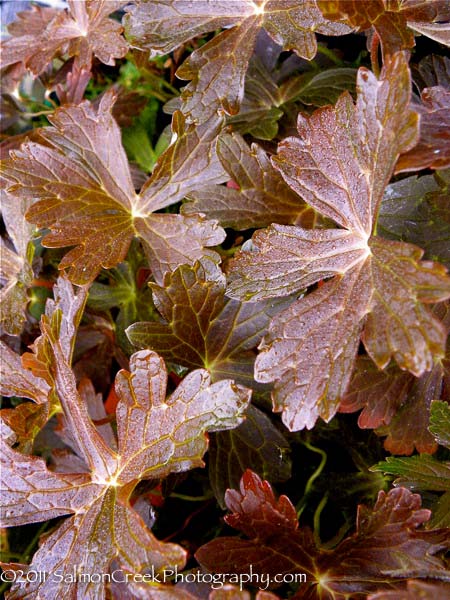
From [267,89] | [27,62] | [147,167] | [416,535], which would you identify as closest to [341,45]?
[267,89]

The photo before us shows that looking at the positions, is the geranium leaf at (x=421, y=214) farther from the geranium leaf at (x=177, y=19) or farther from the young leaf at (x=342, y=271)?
the geranium leaf at (x=177, y=19)

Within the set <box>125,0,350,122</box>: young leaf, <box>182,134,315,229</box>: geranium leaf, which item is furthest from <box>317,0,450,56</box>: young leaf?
<box>182,134,315,229</box>: geranium leaf

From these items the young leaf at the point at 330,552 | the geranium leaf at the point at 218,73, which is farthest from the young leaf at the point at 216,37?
the young leaf at the point at 330,552

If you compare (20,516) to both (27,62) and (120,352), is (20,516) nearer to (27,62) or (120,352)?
(120,352)

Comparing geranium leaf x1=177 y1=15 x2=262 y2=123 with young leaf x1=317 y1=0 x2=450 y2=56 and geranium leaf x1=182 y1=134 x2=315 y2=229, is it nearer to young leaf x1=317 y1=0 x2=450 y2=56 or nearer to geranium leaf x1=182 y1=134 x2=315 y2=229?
geranium leaf x1=182 y1=134 x2=315 y2=229

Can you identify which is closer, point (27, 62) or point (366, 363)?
point (366, 363)

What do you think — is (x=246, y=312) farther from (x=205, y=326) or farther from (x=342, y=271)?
(x=342, y=271)
